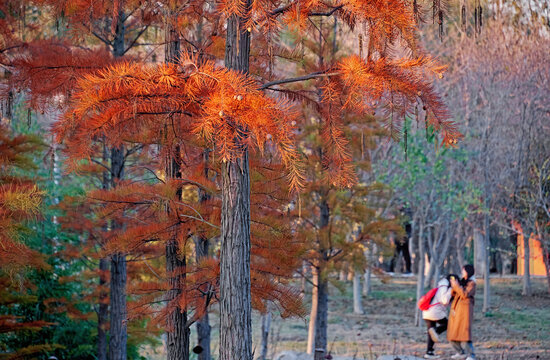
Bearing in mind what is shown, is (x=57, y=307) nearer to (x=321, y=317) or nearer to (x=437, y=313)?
(x=321, y=317)

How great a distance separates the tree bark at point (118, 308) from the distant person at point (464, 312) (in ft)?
19.5

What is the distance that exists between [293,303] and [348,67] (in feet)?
8.86

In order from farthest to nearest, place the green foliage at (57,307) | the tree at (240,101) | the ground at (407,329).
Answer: the ground at (407,329)
the green foliage at (57,307)
the tree at (240,101)

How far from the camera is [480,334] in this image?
17.9 m

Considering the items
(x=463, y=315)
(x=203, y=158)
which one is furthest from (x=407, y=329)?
(x=203, y=158)

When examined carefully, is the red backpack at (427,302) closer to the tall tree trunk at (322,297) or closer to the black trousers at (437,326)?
the black trousers at (437,326)

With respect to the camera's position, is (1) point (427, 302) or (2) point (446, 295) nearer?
(2) point (446, 295)

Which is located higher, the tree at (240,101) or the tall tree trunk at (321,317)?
the tree at (240,101)

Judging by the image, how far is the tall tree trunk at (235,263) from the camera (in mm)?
5918

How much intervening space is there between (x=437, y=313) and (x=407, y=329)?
24.4ft

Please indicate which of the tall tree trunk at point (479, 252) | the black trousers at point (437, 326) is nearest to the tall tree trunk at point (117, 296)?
the black trousers at point (437, 326)

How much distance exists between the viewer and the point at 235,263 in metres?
5.95

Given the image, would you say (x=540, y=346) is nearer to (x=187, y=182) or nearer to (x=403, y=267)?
(x=187, y=182)

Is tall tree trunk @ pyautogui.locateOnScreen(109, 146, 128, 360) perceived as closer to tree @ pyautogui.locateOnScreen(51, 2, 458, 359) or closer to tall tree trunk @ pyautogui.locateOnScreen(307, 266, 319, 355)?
tall tree trunk @ pyautogui.locateOnScreen(307, 266, 319, 355)
